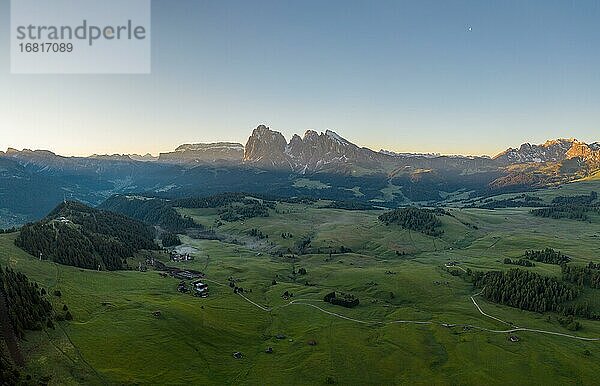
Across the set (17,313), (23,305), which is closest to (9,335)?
(17,313)

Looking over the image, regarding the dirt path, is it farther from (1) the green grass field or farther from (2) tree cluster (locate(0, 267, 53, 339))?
(1) the green grass field

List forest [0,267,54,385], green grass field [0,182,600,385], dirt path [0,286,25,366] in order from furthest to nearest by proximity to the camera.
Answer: green grass field [0,182,600,385] < dirt path [0,286,25,366] < forest [0,267,54,385]

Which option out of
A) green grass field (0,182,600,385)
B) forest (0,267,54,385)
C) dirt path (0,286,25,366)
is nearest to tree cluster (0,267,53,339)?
forest (0,267,54,385)

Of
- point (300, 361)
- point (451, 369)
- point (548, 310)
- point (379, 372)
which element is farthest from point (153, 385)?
point (548, 310)

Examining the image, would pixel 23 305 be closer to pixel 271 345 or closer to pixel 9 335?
pixel 9 335

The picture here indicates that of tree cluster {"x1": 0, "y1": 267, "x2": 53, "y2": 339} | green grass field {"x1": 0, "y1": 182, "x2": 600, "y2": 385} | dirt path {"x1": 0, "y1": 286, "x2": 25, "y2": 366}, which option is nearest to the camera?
dirt path {"x1": 0, "y1": 286, "x2": 25, "y2": 366}

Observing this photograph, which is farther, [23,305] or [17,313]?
[23,305]

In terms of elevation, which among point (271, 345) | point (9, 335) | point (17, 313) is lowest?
point (271, 345)

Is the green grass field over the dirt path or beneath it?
beneath
